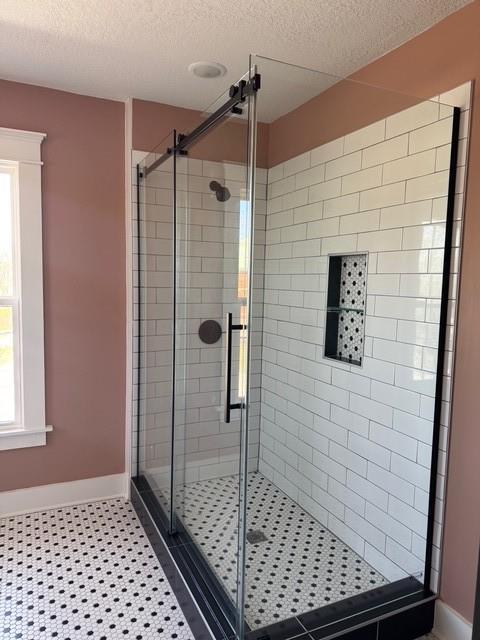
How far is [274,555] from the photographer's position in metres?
2.15

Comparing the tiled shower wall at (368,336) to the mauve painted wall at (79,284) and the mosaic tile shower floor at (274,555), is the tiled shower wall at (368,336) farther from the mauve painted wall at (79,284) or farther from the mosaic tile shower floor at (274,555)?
the mauve painted wall at (79,284)

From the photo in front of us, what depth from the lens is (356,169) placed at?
221 cm

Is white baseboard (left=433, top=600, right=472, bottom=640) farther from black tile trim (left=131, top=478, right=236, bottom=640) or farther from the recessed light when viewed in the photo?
the recessed light

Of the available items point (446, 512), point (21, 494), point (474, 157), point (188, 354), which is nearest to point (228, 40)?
point (474, 157)

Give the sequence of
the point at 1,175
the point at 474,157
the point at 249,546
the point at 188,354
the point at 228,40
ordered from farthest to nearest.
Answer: the point at 1,175, the point at 188,354, the point at 249,546, the point at 228,40, the point at 474,157

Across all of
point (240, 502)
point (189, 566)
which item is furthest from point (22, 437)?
point (240, 502)

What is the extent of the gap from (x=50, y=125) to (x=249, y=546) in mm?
2549

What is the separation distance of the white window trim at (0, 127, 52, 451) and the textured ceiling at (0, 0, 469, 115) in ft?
1.25

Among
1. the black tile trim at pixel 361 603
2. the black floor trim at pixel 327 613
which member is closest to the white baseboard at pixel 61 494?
the black floor trim at pixel 327 613

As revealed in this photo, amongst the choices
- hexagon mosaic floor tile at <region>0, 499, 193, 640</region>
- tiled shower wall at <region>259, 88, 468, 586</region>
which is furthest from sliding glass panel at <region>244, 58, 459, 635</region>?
hexagon mosaic floor tile at <region>0, 499, 193, 640</region>

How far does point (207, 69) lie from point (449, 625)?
2.74 m

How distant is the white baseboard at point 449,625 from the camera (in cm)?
171

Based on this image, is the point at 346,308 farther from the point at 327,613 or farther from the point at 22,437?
the point at 22,437

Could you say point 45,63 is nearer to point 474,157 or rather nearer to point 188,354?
point 188,354
